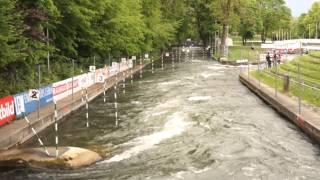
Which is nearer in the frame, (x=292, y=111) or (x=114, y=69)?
(x=292, y=111)

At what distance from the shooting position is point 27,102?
29.6 metres

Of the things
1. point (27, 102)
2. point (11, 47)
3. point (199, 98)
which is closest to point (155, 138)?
point (11, 47)

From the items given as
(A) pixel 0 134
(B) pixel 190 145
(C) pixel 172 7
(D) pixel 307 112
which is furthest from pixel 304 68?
(C) pixel 172 7

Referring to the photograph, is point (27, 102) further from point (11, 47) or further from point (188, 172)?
point (188, 172)

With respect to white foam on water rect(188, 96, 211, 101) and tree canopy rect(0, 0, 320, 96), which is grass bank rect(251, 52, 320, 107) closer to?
white foam on water rect(188, 96, 211, 101)

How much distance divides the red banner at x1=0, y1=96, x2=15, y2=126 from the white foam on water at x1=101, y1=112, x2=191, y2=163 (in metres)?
6.02

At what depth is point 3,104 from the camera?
25812mm

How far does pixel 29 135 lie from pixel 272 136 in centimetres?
1071

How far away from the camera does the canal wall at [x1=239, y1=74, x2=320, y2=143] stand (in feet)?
81.1

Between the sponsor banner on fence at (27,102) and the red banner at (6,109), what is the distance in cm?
51

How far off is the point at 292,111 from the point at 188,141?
7.42 metres

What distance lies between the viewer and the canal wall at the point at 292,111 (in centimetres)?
2471

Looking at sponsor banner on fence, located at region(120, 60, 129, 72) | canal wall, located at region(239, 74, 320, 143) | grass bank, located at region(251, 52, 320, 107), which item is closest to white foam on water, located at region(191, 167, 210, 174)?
canal wall, located at region(239, 74, 320, 143)

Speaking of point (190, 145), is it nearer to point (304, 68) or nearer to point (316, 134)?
point (316, 134)
